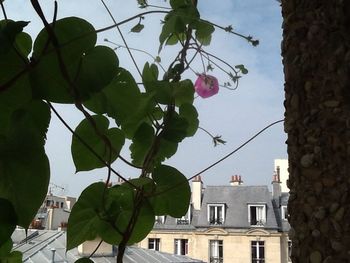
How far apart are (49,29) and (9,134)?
0.17 ft

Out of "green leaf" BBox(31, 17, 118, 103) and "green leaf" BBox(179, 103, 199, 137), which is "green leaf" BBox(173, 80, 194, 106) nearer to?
"green leaf" BBox(179, 103, 199, 137)

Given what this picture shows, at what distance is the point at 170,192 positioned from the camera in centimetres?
33

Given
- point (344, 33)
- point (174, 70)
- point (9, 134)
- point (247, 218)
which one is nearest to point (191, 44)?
point (174, 70)

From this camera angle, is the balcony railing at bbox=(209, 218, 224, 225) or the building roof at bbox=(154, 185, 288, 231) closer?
the building roof at bbox=(154, 185, 288, 231)

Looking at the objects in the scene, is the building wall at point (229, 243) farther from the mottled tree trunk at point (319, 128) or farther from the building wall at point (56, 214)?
the mottled tree trunk at point (319, 128)

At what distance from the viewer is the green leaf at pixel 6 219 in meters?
0.18

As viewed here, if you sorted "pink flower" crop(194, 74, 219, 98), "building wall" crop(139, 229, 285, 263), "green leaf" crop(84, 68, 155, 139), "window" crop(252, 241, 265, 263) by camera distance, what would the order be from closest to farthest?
"green leaf" crop(84, 68, 155, 139), "pink flower" crop(194, 74, 219, 98), "building wall" crop(139, 229, 285, 263), "window" crop(252, 241, 265, 263)

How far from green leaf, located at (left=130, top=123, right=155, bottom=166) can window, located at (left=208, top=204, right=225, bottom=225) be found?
11.7 meters

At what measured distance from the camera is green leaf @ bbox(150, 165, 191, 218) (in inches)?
12.8

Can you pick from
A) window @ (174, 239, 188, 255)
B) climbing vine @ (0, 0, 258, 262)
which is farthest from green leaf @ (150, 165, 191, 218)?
window @ (174, 239, 188, 255)

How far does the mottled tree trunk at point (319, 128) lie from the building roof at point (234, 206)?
11364 millimetres

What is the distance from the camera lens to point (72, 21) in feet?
0.74

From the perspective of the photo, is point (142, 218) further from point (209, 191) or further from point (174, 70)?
point (209, 191)

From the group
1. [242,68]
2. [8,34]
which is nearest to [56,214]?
[242,68]
